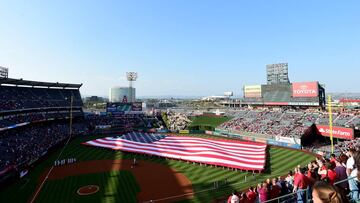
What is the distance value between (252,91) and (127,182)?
2108 inches

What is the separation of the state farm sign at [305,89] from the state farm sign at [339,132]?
1509 cm

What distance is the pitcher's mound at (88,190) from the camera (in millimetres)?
24055

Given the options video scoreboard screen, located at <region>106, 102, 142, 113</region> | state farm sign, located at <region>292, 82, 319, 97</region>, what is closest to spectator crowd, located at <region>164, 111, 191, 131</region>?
video scoreboard screen, located at <region>106, 102, 142, 113</region>

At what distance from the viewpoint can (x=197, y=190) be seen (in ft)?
77.6

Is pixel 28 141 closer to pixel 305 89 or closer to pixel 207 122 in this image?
pixel 207 122

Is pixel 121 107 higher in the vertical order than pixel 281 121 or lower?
higher

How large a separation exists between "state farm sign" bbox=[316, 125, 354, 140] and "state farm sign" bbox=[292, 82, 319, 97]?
15.1 meters

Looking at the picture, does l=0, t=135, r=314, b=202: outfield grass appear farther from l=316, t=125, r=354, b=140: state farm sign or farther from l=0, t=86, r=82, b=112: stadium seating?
l=0, t=86, r=82, b=112: stadium seating

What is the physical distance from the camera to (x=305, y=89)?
5747 cm

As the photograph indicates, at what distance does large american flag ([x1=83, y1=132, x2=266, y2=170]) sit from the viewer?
30506 mm

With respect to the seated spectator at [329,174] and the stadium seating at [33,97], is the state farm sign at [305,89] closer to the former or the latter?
the seated spectator at [329,174]

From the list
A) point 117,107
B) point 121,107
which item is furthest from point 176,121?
point 117,107

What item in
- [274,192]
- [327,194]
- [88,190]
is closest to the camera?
Answer: [327,194]

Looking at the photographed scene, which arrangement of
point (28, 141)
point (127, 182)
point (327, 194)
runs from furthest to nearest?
point (28, 141)
point (127, 182)
point (327, 194)
